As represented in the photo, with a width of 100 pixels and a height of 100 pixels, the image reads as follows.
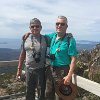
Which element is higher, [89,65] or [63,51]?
[63,51]

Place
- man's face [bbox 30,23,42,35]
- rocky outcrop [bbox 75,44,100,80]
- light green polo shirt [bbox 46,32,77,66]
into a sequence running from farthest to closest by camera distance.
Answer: rocky outcrop [bbox 75,44,100,80] < man's face [bbox 30,23,42,35] < light green polo shirt [bbox 46,32,77,66]

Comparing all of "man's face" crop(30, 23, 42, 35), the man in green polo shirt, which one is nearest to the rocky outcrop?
the man in green polo shirt

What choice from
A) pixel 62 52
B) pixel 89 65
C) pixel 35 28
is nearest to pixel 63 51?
pixel 62 52

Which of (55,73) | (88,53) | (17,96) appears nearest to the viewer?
(55,73)

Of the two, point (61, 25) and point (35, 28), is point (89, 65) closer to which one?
point (35, 28)

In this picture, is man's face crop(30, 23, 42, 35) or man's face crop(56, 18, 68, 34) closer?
man's face crop(56, 18, 68, 34)

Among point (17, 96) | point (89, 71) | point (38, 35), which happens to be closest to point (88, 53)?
point (89, 71)

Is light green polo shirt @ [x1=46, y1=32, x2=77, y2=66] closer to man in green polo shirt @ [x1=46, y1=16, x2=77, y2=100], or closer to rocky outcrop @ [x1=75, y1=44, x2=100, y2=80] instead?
man in green polo shirt @ [x1=46, y1=16, x2=77, y2=100]

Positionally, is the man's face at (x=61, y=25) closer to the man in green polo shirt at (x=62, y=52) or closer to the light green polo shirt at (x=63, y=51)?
the man in green polo shirt at (x=62, y=52)

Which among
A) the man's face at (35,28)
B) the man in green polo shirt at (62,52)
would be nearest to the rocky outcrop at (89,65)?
the man in green polo shirt at (62,52)

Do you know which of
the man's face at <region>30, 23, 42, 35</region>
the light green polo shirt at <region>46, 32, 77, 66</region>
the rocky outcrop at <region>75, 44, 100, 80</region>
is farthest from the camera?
the rocky outcrop at <region>75, 44, 100, 80</region>

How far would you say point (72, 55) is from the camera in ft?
23.4

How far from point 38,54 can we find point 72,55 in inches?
31.0

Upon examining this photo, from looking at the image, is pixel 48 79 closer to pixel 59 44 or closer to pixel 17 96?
pixel 59 44
